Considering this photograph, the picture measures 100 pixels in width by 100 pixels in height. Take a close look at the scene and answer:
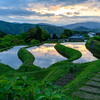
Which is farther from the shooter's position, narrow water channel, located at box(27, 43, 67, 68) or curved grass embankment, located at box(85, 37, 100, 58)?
curved grass embankment, located at box(85, 37, 100, 58)

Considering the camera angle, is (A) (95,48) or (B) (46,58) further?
(A) (95,48)

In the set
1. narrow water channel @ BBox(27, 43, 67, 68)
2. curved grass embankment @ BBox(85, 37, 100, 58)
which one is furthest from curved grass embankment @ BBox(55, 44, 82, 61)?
curved grass embankment @ BBox(85, 37, 100, 58)

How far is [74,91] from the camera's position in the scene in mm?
6430

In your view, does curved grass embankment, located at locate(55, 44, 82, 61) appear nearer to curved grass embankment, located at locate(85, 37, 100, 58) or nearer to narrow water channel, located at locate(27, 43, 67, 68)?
narrow water channel, located at locate(27, 43, 67, 68)

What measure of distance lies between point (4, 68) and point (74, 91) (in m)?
11.8

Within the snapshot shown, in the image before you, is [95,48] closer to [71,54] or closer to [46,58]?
[71,54]

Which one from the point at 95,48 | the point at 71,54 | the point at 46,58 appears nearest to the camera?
the point at 46,58

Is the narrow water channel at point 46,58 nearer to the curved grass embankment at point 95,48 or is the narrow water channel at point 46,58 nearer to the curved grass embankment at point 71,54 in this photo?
the curved grass embankment at point 71,54

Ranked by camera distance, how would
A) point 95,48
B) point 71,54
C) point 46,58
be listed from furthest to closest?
point 95,48 < point 71,54 < point 46,58

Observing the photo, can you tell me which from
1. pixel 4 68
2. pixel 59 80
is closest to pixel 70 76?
pixel 59 80

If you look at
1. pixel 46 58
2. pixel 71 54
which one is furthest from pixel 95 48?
pixel 46 58

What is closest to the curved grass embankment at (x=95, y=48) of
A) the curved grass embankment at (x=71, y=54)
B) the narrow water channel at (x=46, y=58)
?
the curved grass embankment at (x=71, y=54)

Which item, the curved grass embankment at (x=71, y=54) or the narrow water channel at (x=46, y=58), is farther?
the curved grass embankment at (x=71, y=54)

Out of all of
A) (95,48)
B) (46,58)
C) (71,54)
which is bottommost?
(46,58)
